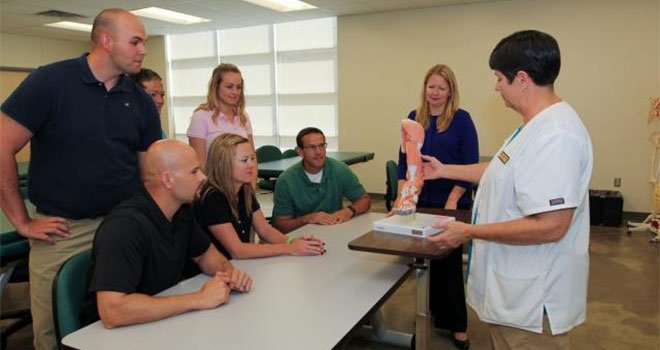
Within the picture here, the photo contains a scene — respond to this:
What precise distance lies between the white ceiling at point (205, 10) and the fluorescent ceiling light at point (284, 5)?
0.12 metres

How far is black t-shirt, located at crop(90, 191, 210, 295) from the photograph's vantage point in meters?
1.30

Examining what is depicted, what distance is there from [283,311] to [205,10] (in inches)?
226

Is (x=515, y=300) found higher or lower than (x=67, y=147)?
lower

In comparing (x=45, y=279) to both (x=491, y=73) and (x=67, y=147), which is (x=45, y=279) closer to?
(x=67, y=147)

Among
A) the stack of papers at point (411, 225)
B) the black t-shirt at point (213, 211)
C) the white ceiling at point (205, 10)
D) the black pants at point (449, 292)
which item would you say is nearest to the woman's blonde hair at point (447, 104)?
the black pants at point (449, 292)

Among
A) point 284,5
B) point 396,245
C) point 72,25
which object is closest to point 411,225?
point 396,245

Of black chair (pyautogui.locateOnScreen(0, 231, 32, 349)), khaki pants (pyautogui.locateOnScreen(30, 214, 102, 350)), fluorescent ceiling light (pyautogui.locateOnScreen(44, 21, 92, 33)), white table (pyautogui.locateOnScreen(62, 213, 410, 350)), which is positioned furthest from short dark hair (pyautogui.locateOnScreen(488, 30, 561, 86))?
fluorescent ceiling light (pyautogui.locateOnScreen(44, 21, 92, 33))

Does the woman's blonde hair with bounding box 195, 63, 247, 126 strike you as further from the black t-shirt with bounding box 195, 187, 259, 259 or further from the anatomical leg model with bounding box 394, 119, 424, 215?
the anatomical leg model with bounding box 394, 119, 424, 215

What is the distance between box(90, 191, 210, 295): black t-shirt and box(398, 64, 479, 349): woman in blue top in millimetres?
1145

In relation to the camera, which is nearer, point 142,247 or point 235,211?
point 142,247

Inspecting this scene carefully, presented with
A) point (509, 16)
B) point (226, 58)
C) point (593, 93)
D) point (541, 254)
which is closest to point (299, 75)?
point (226, 58)

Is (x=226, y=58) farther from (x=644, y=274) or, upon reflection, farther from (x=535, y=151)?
(x=535, y=151)

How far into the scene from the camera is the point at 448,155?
96.2 inches

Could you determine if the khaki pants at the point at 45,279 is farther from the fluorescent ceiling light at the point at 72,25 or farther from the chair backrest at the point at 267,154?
the fluorescent ceiling light at the point at 72,25
